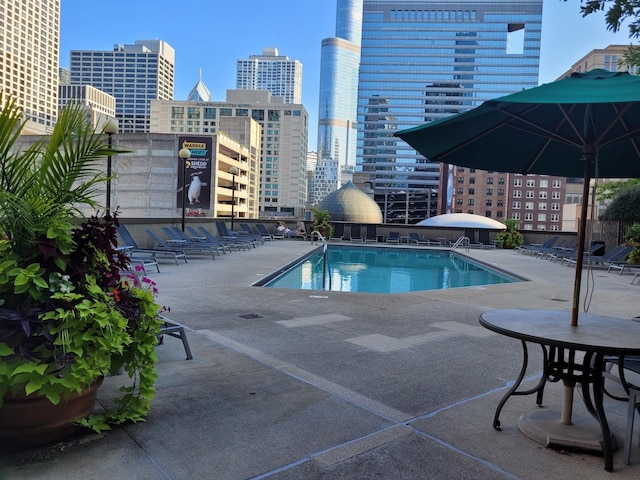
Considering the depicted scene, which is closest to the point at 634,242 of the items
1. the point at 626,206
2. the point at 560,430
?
the point at 626,206

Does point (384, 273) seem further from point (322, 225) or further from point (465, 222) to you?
point (465, 222)

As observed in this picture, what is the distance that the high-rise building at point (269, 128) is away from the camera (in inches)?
5374

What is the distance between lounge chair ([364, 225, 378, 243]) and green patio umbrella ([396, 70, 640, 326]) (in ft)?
81.4

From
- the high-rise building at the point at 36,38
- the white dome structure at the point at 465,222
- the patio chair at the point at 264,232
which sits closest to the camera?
the patio chair at the point at 264,232

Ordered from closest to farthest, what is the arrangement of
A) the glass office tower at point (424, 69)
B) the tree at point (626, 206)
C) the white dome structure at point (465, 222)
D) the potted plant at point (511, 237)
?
the tree at point (626, 206) < the potted plant at point (511, 237) < the white dome structure at point (465, 222) < the glass office tower at point (424, 69)

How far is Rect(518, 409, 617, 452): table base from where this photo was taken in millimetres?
3299

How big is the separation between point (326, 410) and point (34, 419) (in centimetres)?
192

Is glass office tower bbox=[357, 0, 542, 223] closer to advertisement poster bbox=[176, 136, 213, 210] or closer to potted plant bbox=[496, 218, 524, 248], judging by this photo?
advertisement poster bbox=[176, 136, 213, 210]

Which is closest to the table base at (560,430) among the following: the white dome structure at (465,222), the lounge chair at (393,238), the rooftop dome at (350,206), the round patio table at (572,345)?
the round patio table at (572,345)

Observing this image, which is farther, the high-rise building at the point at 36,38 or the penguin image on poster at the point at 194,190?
the high-rise building at the point at 36,38

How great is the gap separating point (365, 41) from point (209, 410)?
180m

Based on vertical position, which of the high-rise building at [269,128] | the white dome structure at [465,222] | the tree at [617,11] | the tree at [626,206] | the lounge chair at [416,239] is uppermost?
the high-rise building at [269,128]

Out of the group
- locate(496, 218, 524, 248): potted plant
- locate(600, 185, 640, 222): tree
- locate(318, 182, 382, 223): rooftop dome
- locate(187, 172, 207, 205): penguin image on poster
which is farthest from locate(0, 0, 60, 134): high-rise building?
locate(600, 185, 640, 222): tree

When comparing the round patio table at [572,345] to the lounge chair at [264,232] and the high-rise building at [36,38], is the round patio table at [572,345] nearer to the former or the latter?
the lounge chair at [264,232]
